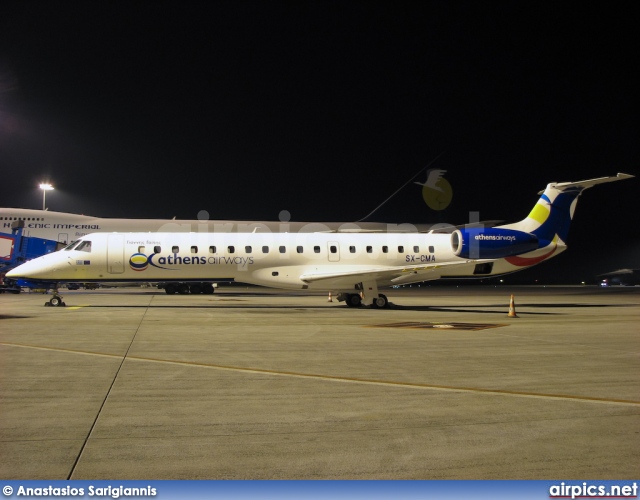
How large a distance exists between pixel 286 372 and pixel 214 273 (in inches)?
616

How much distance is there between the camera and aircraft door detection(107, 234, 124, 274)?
76.2ft

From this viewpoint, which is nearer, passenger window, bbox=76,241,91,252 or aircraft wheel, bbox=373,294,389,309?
passenger window, bbox=76,241,91,252

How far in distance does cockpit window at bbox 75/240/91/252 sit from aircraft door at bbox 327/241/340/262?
937 centimetres

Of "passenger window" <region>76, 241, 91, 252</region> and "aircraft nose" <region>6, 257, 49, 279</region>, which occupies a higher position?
"passenger window" <region>76, 241, 91, 252</region>

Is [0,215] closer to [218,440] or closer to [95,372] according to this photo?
[95,372]

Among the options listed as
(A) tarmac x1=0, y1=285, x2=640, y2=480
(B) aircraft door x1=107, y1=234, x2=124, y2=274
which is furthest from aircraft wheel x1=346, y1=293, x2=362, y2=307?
(A) tarmac x1=0, y1=285, x2=640, y2=480

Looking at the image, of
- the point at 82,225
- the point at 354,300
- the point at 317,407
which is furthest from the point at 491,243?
the point at 82,225

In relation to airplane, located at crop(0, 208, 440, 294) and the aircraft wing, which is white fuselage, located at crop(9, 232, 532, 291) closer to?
the aircraft wing

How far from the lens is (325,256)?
2475 cm

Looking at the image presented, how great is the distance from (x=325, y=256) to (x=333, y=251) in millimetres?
425

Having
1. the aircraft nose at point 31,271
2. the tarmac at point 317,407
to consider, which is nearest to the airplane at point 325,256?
the aircraft nose at point 31,271

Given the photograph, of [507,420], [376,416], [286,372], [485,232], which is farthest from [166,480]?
[485,232]

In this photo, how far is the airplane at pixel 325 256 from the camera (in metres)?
23.2

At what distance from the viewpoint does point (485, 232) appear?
986 inches
